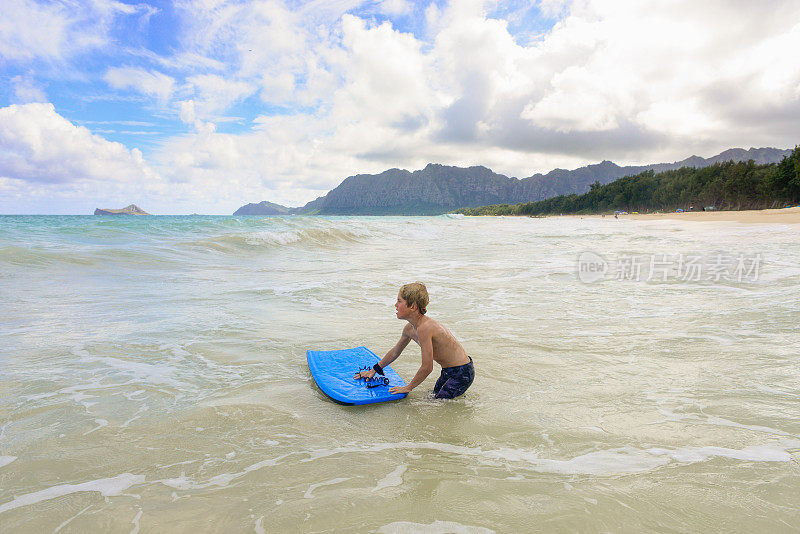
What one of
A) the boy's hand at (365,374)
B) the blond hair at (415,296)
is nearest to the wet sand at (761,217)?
the blond hair at (415,296)

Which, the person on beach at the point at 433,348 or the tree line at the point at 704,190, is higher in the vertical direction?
the tree line at the point at 704,190

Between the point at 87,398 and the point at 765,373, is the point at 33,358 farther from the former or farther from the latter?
the point at 765,373

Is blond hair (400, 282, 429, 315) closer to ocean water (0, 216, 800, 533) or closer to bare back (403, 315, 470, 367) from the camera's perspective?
bare back (403, 315, 470, 367)

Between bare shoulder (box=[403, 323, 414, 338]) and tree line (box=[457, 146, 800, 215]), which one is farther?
tree line (box=[457, 146, 800, 215])

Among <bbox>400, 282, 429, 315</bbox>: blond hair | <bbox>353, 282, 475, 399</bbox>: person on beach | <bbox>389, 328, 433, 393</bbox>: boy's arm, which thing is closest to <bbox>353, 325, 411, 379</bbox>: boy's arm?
<bbox>353, 282, 475, 399</bbox>: person on beach

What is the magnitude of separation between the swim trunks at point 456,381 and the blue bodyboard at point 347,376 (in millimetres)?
432

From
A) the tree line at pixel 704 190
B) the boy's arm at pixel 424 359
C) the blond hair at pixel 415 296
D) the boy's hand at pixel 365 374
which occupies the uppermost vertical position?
the tree line at pixel 704 190

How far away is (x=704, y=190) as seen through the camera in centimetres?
8519

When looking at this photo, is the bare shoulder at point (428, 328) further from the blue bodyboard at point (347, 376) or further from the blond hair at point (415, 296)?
the blue bodyboard at point (347, 376)

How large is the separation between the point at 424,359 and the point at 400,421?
669mm

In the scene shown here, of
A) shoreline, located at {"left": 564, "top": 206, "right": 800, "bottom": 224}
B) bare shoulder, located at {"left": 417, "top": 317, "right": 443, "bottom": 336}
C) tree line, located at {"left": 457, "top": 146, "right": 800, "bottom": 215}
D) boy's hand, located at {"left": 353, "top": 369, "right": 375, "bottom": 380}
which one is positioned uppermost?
tree line, located at {"left": 457, "top": 146, "right": 800, "bottom": 215}

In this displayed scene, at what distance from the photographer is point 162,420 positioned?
3736 millimetres

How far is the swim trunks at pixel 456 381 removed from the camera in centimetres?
429

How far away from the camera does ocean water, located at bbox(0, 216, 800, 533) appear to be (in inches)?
100
